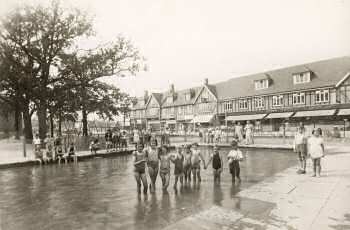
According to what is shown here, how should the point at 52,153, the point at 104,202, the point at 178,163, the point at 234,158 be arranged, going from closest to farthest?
the point at 104,202 < the point at 178,163 < the point at 234,158 < the point at 52,153

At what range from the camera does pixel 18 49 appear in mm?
25516

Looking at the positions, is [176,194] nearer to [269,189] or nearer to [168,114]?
[269,189]

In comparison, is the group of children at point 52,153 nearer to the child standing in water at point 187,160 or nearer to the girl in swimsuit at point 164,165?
the child standing in water at point 187,160

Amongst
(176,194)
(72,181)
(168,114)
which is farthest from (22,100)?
(168,114)

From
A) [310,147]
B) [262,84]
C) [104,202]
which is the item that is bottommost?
[104,202]

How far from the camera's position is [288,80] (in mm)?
42719

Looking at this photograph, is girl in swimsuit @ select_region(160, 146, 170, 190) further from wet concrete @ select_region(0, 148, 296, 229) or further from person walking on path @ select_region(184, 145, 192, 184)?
person walking on path @ select_region(184, 145, 192, 184)

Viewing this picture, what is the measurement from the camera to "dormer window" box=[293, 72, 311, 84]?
39875 mm

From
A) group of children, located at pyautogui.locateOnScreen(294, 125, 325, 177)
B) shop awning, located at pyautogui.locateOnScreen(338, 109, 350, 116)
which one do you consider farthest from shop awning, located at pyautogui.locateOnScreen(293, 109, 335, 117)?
group of children, located at pyautogui.locateOnScreen(294, 125, 325, 177)

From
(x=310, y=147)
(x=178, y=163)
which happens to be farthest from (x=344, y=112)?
(x=178, y=163)

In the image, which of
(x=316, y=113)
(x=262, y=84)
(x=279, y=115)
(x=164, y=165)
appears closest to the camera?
(x=164, y=165)

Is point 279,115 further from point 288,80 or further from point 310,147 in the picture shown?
point 310,147

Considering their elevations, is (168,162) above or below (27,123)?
below

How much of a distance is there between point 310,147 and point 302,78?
32534 mm
